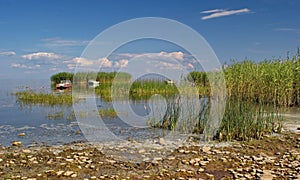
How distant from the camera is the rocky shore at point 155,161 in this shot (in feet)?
16.1

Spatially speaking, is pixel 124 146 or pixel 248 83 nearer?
pixel 124 146

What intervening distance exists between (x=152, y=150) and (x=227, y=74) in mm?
11290

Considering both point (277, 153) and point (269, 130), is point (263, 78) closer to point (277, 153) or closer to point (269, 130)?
point (269, 130)

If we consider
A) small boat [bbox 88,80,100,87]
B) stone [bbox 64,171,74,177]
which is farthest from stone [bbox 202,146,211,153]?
small boat [bbox 88,80,100,87]

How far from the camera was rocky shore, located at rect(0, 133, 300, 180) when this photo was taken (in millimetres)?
4902

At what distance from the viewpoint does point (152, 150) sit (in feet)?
20.7

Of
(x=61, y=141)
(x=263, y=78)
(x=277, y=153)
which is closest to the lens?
(x=277, y=153)

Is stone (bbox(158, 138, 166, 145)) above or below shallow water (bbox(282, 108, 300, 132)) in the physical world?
below

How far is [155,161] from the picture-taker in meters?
5.54

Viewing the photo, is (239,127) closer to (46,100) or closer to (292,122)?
(292,122)

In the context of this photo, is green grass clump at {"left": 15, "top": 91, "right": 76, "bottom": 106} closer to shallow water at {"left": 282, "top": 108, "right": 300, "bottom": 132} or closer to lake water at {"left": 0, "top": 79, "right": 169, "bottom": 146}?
lake water at {"left": 0, "top": 79, "right": 169, "bottom": 146}

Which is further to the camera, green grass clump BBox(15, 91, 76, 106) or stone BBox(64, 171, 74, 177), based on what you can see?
green grass clump BBox(15, 91, 76, 106)

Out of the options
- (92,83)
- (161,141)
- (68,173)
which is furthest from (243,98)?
(92,83)

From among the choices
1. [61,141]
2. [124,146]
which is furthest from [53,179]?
[61,141]
